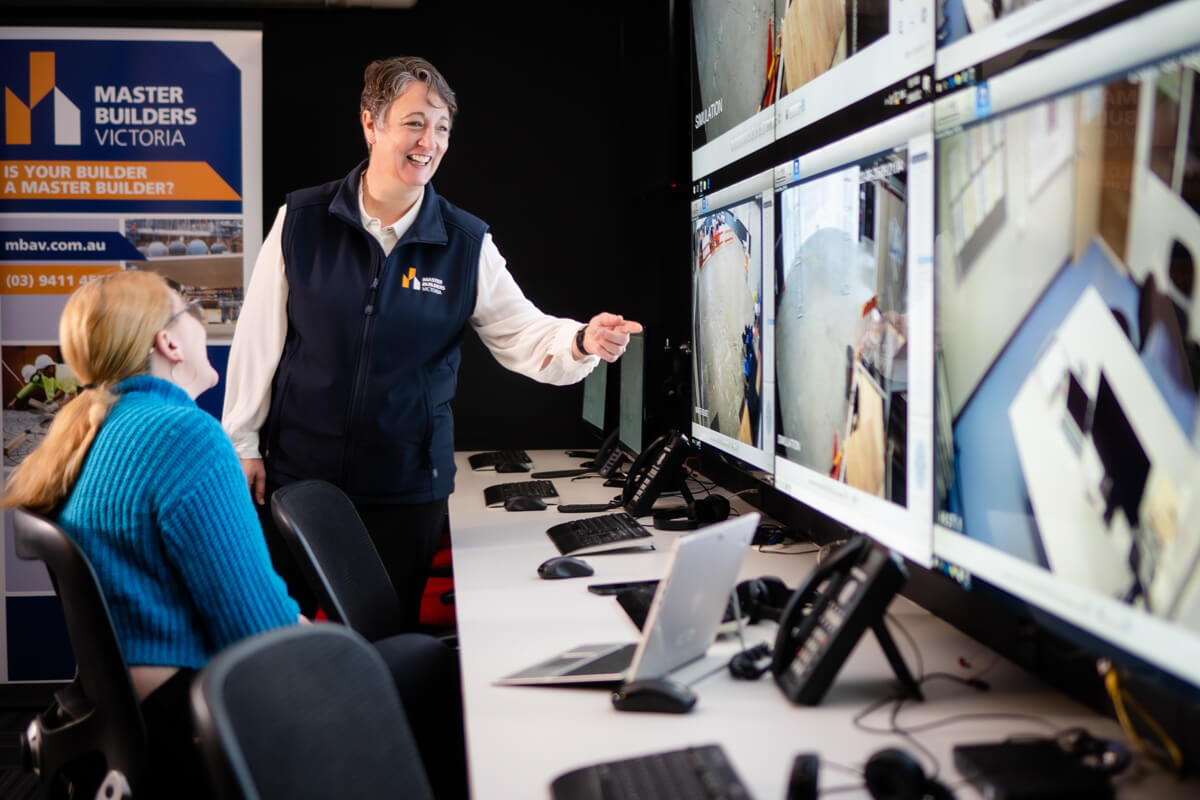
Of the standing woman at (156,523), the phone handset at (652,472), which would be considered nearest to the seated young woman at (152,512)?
the standing woman at (156,523)

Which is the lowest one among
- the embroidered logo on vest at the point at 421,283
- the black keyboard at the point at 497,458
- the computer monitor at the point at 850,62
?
the black keyboard at the point at 497,458

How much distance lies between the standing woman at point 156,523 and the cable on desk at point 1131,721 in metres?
Result: 1.22

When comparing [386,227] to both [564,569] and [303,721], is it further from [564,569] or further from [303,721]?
[303,721]

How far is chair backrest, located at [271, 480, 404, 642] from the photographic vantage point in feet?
5.87

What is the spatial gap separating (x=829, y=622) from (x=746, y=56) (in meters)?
1.67

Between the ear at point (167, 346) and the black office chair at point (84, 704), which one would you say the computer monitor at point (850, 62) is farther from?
the black office chair at point (84, 704)

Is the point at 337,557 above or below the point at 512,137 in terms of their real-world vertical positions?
below

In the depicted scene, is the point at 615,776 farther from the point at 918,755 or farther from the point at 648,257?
the point at 648,257

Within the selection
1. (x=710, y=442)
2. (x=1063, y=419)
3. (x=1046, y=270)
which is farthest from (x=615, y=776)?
(x=710, y=442)

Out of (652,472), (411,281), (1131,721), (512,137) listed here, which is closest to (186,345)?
(411,281)

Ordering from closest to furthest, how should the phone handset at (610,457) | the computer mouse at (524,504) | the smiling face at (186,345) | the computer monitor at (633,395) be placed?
the smiling face at (186,345)
the computer mouse at (524,504)
the computer monitor at (633,395)
the phone handset at (610,457)

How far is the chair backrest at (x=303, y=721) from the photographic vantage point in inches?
33.2

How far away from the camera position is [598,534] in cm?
241

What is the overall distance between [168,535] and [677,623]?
2.58 feet
